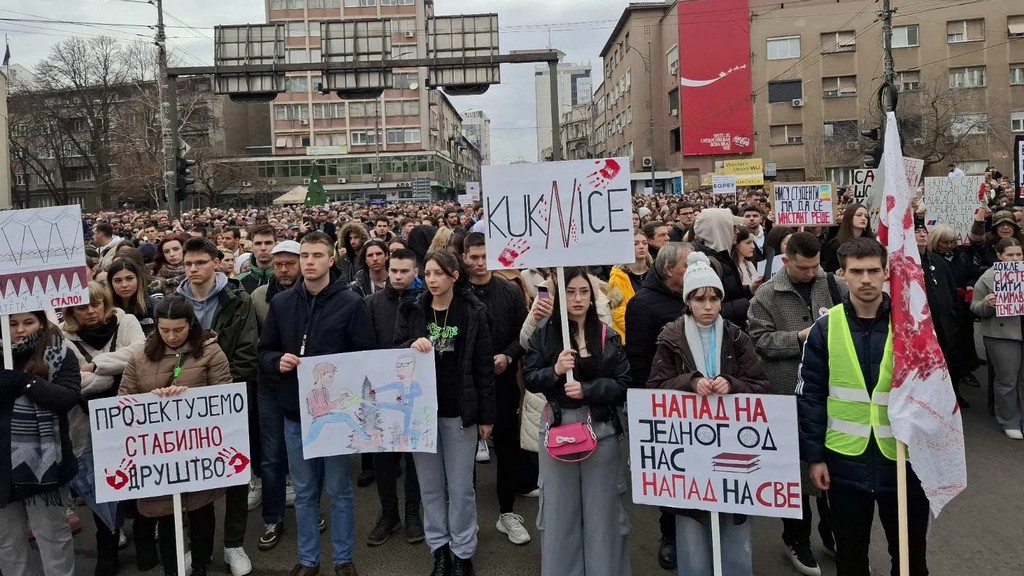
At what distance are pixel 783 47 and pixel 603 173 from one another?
2215 inches

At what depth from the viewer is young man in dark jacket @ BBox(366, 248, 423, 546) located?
4770 mm

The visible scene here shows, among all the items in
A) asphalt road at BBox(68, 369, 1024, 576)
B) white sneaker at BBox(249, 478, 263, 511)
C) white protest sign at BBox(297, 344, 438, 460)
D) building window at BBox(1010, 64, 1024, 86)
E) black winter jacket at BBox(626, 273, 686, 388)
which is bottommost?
asphalt road at BBox(68, 369, 1024, 576)

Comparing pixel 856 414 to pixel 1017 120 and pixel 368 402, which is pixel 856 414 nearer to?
pixel 368 402

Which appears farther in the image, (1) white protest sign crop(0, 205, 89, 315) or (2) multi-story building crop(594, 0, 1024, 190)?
(2) multi-story building crop(594, 0, 1024, 190)

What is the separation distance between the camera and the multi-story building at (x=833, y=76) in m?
47.5

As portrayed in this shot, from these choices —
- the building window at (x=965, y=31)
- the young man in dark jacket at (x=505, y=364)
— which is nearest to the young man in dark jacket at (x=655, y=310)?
the young man in dark jacket at (x=505, y=364)

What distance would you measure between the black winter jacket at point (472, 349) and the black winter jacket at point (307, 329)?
327mm

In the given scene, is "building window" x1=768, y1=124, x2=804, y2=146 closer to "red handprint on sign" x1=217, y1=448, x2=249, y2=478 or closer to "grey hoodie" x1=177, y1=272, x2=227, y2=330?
"grey hoodie" x1=177, y1=272, x2=227, y2=330

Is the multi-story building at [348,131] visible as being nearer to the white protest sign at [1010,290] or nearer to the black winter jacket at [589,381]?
→ the white protest sign at [1010,290]

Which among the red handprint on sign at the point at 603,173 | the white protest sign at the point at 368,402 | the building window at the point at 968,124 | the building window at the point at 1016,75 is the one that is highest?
the building window at the point at 1016,75

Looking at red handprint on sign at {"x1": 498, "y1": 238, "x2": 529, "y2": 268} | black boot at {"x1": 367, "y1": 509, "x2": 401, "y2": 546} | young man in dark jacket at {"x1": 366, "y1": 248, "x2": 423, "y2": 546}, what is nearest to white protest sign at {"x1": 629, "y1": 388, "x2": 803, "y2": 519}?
red handprint on sign at {"x1": 498, "y1": 238, "x2": 529, "y2": 268}

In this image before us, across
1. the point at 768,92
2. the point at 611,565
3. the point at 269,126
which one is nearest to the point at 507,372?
the point at 611,565

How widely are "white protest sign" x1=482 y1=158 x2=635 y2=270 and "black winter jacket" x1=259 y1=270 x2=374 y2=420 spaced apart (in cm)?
114

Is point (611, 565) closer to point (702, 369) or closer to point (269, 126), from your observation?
point (702, 369)
